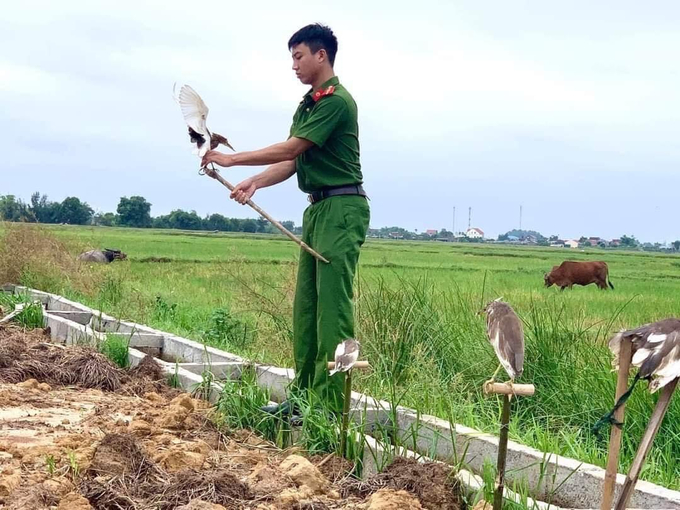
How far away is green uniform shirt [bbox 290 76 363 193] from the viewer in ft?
13.8

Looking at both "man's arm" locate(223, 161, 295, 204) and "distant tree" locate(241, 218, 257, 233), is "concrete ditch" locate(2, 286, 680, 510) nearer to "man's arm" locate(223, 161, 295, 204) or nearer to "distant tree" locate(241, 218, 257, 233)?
"man's arm" locate(223, 161, 295, 204)

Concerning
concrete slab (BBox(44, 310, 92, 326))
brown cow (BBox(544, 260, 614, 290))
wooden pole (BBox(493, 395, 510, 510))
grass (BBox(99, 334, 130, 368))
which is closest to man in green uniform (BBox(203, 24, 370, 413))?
wooden pole (BBox(493, 395, 510, 510))

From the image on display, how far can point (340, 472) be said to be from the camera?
3559 mm

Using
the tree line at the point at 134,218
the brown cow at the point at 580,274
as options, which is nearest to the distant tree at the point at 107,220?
the tree line at the point at 134,218

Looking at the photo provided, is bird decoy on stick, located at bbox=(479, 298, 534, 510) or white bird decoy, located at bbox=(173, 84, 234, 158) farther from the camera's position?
white bird decoy, located at bbox=(173, 84, 234, 158)

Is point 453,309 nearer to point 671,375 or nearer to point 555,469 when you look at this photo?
point 555,469

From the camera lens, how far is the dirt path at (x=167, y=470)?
3109mm

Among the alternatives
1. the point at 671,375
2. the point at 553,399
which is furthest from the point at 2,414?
the point at 671,375

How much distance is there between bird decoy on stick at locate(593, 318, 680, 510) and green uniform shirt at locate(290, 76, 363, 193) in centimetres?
242

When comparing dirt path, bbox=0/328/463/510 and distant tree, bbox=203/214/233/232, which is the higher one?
distant tree, bbox=203/214/233/232

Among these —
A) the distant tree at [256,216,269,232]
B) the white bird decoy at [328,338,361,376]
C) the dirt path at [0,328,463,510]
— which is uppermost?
the distant tree at [256,216,269,232]

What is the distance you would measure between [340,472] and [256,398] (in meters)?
0.99

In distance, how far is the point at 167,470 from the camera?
351 cm

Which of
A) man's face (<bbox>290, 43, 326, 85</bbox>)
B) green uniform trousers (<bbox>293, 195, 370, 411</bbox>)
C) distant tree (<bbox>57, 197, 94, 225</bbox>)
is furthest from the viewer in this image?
distant tree (<bbox>57, 197, 94, 225</bbox>)
